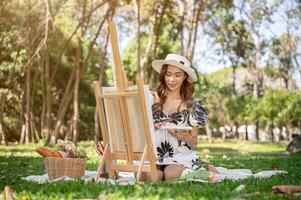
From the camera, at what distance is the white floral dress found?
21.0 feet

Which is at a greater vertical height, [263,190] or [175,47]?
[175,47]

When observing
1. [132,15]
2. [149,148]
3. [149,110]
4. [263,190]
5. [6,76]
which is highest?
[132,15]

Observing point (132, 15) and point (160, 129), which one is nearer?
point (160, 129)

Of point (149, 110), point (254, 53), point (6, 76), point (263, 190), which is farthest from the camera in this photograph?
point (254, 53)

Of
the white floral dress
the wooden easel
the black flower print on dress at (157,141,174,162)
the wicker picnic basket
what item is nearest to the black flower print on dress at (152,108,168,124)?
the white floral dress

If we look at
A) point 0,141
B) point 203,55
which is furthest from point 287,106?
point 0,141

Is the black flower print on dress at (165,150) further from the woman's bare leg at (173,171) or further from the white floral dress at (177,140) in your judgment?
the woman's bare leg at (173,171)

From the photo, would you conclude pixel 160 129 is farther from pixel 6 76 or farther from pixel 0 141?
pixel 6 76

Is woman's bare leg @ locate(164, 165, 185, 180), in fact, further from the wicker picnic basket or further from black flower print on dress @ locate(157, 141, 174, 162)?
the wicker picnic basket

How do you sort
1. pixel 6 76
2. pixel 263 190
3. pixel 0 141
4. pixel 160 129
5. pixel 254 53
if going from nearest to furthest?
pixel 263 190 < pixel 160 129 < pixel 0 141 < pixel 6 76 < pixel 254 53

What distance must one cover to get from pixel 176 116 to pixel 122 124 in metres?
0.74

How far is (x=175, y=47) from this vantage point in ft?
126

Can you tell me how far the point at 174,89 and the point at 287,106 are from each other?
1327 inches

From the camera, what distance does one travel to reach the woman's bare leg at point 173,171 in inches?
240
